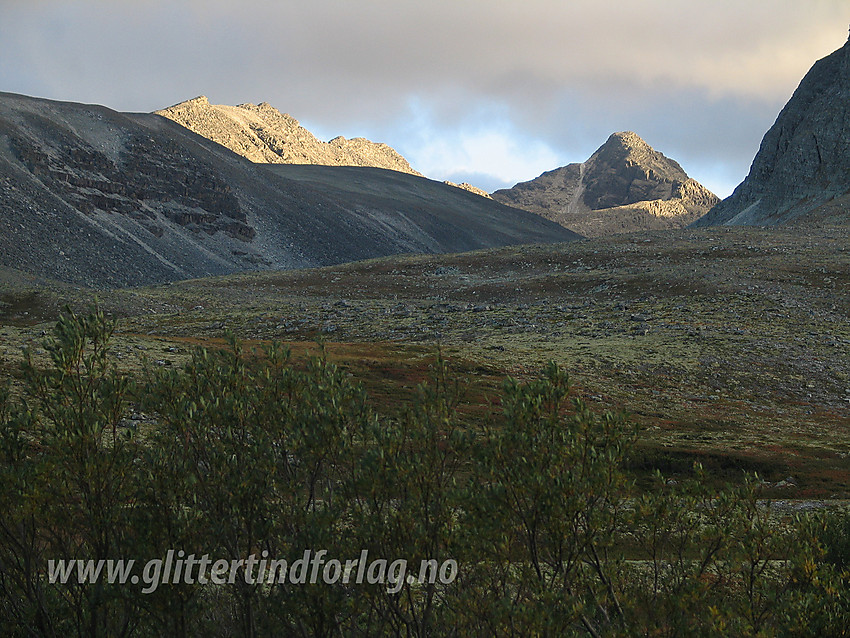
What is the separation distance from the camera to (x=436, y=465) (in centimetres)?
1063

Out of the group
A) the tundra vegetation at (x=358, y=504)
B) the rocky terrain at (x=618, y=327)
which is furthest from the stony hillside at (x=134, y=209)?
the tundra vegetation at (x=358, y=504)

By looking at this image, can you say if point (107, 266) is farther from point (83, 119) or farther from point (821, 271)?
point (821, 271)

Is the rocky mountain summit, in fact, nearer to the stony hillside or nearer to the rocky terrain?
the rocky terrain

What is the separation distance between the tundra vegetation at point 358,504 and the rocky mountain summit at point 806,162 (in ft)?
477

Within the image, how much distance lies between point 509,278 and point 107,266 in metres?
79.4

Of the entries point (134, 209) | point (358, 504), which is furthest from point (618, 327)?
point (134, 209)

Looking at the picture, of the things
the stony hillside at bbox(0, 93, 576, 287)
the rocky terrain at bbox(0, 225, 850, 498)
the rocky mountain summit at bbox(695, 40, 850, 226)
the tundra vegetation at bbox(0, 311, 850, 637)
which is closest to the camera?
the tundra vegetation at bbox(0, 311, 850, 637)

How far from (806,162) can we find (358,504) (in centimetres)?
18832

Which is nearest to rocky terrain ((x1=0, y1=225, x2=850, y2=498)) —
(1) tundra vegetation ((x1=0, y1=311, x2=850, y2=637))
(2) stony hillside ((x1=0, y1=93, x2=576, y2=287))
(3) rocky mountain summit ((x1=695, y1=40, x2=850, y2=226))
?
(1) tundra vegetation ((x1=0, y1=311, x2=850, y2=637))

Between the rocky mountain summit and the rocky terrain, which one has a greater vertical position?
the rocky mountain summit

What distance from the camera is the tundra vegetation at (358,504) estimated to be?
401 inches

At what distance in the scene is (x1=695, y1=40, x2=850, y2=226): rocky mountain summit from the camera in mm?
149000

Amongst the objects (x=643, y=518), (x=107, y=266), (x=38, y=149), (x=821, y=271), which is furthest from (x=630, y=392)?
(x=38, y=149)

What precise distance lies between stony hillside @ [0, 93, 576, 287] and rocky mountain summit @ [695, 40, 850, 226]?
375 feet
